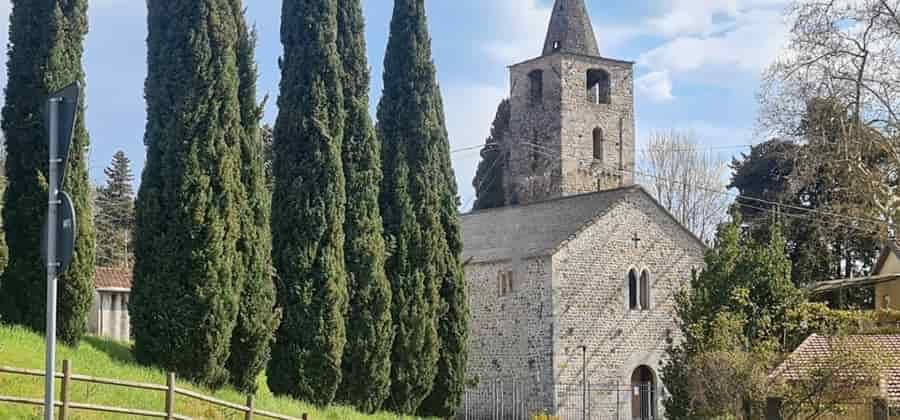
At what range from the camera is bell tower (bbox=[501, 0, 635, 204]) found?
52.6 metres

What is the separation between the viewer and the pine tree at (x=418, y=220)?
25297 millimetres

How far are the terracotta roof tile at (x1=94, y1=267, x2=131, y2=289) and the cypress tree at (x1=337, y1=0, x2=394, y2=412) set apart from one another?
525 inches

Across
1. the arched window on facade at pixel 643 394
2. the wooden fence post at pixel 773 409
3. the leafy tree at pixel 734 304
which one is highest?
the leafy tree at pixel 734 304

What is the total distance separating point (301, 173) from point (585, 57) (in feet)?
104

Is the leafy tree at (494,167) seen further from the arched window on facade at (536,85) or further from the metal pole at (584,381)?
the metal pole at (584,381)

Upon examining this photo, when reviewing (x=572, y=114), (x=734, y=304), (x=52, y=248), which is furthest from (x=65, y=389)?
(x=572, y=114)

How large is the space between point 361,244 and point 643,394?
59.9ft

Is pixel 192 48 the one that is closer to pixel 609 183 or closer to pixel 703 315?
pixel 703 315

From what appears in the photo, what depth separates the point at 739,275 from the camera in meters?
29.6

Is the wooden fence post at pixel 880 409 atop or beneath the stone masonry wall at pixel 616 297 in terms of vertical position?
beneath

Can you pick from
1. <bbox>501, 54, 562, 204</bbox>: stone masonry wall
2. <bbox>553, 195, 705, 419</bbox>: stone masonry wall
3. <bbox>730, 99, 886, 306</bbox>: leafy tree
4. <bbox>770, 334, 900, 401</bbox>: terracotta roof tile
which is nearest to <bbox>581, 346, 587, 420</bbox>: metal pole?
<bbox>553, 195, 705, 419</bbox>: stone masonry wall

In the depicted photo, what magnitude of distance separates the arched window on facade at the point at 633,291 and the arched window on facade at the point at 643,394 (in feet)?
7.07

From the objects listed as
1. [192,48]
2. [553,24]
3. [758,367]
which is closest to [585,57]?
[553,24]

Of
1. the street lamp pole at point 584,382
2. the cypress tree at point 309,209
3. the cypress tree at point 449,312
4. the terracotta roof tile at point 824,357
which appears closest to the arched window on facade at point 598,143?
the street lamp pole at point 584,382
